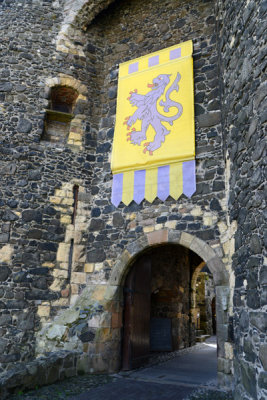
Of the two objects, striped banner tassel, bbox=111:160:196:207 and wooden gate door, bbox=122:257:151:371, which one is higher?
striped banner tassel, bbox=111:160:196:207

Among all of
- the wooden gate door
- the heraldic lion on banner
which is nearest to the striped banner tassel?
the heraldic lion on banner

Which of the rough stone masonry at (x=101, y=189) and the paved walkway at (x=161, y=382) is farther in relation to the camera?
the paved walkway at (x=161, y=382)

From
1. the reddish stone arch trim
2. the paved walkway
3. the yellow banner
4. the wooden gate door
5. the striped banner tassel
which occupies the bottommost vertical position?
the paved walkway

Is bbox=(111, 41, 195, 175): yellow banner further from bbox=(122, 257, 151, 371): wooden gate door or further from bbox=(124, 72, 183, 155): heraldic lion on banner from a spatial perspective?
bbox=(122, 257, 151, 371): wooden gate door

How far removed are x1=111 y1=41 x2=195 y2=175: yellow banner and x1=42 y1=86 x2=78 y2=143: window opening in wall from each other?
108 centimetres

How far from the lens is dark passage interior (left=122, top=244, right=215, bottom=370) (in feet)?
20.1

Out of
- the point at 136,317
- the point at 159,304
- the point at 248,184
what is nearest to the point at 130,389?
the point at 136,317

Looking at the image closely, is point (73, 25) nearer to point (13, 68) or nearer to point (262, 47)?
point (13, 68)

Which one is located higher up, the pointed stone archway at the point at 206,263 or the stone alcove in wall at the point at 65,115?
the stone alcove in wall at the point at 65,115

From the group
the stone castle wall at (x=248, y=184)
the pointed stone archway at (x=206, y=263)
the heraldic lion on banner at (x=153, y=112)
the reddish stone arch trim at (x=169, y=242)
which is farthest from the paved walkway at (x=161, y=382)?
the heraldic lion on banner at (x=153, y=112)

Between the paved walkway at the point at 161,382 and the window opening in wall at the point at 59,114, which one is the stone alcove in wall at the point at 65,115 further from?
the paved walkway at the point at 161,382

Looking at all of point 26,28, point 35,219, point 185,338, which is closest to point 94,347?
point 35,219

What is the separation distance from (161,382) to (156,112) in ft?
15.0

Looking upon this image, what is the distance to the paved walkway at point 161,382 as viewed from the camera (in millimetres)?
4316
